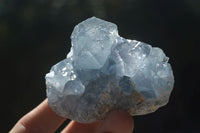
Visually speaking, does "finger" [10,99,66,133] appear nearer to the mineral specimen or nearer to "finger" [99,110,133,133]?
the mineral specimen

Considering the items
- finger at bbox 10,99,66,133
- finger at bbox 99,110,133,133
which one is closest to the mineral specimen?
finger at bbox 99,110,133,133

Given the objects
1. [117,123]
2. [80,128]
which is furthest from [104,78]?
[80,128]

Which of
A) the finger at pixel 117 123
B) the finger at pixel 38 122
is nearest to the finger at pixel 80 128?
the finger at pixel 38 122

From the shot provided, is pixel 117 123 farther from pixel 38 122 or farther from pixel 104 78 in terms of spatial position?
pixel 38 122

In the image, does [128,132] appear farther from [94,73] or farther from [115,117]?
[94,73]

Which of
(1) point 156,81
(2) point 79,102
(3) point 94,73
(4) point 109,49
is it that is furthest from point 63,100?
(1) point 156,81
